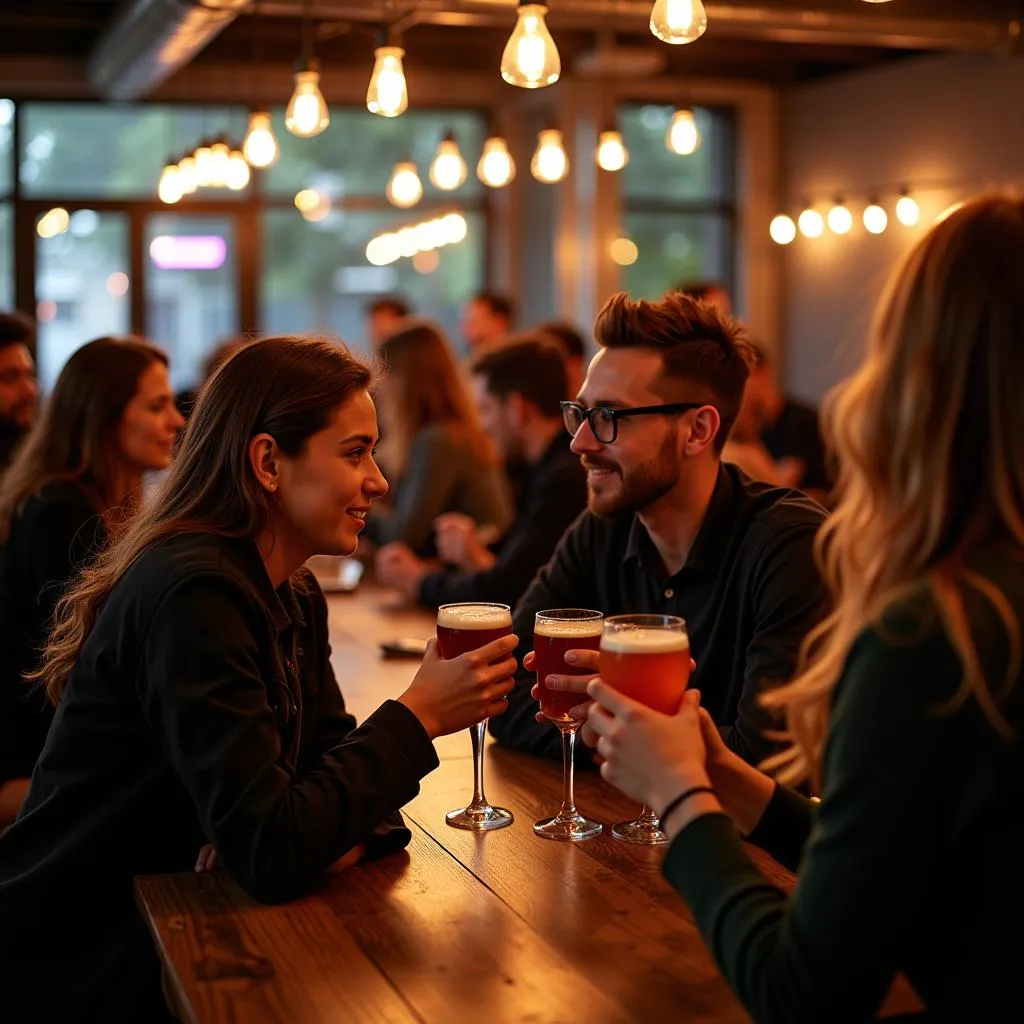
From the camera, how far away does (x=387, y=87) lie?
3484 millimetres

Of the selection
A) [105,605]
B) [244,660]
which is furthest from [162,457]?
[244,660]

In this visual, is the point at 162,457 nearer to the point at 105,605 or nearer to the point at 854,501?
the point at 105,605

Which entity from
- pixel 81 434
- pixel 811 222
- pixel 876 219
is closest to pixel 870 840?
pixel 81 434

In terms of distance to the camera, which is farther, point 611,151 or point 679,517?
point 611,151

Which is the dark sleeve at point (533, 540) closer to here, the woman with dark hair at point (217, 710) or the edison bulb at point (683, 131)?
the woman with dark hair at point (217, 710)

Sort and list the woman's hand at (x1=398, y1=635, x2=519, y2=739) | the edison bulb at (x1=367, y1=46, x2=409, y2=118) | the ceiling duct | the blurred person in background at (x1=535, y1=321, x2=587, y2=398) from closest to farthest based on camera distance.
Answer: the woman's hand at (x1=398, y1=635, x2=519, y2=739) < the edison bulb at (x1=367, y1=46, x2=409, y2=118) < the ceiling duct < the blurred person in background at (x1=535, y1=321, x2=587, y2=398)

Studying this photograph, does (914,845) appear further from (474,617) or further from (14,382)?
(14,382)

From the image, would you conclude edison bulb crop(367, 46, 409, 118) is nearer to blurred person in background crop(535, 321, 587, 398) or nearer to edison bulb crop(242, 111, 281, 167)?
Result: edison bulb crop(242, 111, 281, 167)

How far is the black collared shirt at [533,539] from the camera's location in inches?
152

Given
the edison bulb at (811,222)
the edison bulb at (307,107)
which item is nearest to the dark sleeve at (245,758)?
the edison bulb at (307,107)

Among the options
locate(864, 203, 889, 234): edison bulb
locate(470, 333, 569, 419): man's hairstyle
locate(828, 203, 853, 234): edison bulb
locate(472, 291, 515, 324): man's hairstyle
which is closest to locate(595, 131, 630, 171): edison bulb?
locate(470, 333, 569, 419): man's hairstyle

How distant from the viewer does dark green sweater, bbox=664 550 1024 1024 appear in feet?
3.85

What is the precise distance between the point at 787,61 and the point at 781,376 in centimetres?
228

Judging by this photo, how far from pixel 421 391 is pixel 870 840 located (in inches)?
165
